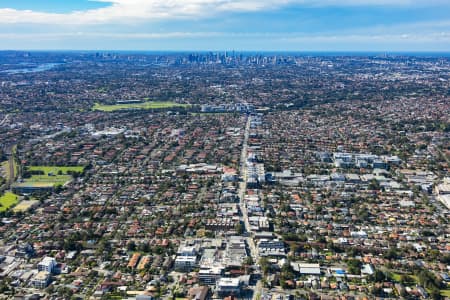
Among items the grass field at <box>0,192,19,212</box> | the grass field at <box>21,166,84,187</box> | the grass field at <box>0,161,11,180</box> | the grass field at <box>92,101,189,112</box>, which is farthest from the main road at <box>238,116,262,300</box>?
the grass field at <box>92,101,189,112</box>

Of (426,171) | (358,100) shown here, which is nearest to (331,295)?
(426,171)

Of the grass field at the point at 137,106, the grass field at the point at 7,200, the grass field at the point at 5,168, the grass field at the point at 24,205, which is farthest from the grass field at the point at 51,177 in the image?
the grass field at the point at 137,106

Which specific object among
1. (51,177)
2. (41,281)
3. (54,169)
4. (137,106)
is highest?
(137,106)

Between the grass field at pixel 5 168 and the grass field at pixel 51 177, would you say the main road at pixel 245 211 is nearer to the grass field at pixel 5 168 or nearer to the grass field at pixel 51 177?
the grass field at pixel 51 177

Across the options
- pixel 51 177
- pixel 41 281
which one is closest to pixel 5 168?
pixel 51 177

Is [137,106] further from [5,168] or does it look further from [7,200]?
[7,200]

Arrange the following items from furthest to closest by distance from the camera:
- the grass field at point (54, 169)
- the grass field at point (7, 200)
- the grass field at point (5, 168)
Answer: the grass field at point (54, 169), the grass field at point (5, 168), the grass field at point (7, 200)

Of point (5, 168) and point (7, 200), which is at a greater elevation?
point (5, 168)

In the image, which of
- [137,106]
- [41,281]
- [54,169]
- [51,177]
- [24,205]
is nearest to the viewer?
[41,281]
